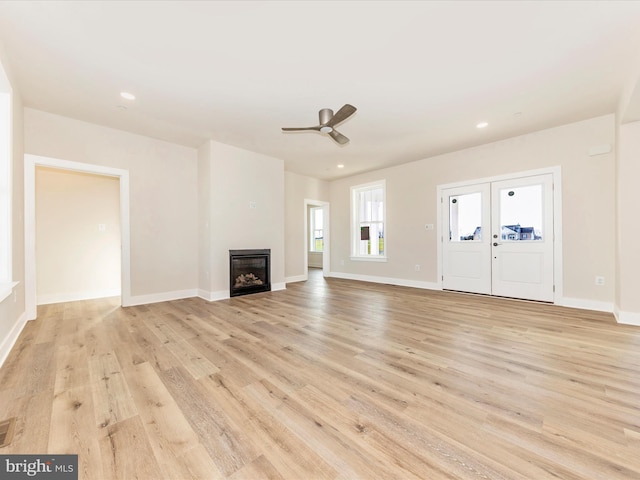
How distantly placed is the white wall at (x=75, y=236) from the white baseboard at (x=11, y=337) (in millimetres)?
1532

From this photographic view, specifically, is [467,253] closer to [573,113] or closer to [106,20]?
[573,113]

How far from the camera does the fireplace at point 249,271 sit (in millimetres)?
4859

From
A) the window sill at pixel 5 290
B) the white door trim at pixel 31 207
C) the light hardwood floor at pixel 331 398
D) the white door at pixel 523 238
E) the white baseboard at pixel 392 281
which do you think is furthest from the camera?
the white baseboard at pixel 392 281

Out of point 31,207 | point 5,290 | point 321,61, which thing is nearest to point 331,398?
point 321,61

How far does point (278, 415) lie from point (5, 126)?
3.59m

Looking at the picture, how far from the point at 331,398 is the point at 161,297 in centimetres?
395

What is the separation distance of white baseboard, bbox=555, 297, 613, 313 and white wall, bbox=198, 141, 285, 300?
189 inches

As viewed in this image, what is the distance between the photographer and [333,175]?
7043 millimetres

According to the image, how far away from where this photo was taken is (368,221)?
22.9 feet

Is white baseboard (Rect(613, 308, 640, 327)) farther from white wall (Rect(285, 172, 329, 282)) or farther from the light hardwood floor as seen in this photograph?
white wall (Rect(285, 172, 329, 282))

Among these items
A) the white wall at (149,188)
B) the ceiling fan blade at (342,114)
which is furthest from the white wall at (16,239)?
the ceiling fan blade at (342,114)

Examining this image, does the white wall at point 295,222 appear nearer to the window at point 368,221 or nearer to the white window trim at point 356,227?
the white window trim at point 356,227

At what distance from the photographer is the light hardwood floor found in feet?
4.12

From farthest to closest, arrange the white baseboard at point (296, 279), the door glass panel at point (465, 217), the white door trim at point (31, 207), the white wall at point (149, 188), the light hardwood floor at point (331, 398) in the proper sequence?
the white baseboard at point (296, 279)
the door glass panel at point (465, 217)
the white wall at point (149, 188)
the white door trim at point (31, 207)
the light hardwood floor at point (331, 398)
